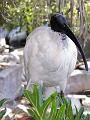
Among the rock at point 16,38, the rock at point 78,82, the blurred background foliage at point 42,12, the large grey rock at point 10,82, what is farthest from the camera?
the rock at point 16,38

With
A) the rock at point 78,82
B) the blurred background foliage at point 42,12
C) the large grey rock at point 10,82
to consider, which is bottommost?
the rock at point 78,82

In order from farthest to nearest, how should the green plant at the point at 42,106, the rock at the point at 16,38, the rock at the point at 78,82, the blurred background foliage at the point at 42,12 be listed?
the rock at the point at 16,38
the rock at the point at 78,82
the blurred background foliage at the point at 42,12
the green plant at the point at 42,106

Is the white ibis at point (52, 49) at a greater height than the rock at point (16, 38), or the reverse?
the white ibis at point (52, 49)

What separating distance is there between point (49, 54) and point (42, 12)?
2.14m

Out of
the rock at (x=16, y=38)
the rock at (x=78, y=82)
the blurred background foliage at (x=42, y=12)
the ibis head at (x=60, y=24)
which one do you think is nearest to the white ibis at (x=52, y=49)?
the ibis head at (x=60, y=24)

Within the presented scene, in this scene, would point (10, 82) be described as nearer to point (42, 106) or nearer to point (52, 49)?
point (52, 49)

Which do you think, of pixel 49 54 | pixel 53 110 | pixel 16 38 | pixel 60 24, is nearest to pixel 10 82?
pixel 49 54

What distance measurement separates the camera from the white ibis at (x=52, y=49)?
3523 millimetres

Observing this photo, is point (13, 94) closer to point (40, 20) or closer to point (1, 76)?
point (1, 76)

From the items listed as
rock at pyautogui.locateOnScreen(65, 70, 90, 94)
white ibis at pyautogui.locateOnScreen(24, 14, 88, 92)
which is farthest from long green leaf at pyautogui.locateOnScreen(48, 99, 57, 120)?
rock at pyautogui.locateOnScreen(65, 70, 90, 94)

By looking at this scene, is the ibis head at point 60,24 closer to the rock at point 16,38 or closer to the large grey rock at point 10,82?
the large grey rock at point 10,82

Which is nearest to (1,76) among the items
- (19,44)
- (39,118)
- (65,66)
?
(65,66)

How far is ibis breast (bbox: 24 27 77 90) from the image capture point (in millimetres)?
A: 3545

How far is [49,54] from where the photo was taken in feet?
11.6
